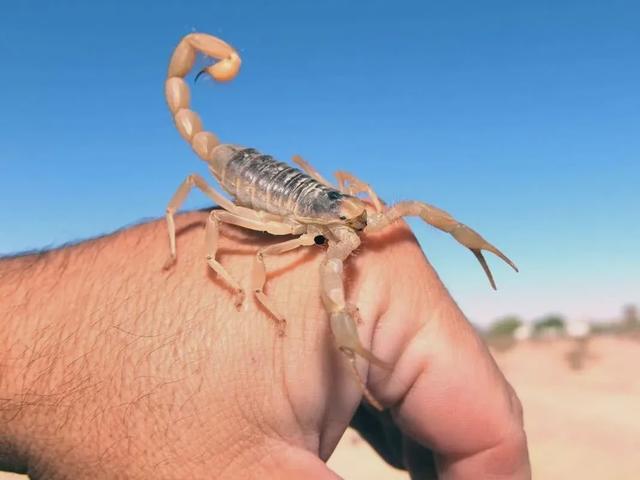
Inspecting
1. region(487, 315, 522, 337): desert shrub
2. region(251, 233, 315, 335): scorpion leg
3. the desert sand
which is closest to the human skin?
region(251, 233, 315, 335): scorpion leg

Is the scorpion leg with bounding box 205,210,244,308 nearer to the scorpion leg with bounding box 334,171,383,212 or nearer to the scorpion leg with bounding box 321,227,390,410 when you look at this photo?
the scorpion leg with bounding box 321,227,390,410

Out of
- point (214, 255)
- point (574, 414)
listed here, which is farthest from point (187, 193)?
point (574, 414)

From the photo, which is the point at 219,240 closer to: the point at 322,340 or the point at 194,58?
A: the point at 322,340

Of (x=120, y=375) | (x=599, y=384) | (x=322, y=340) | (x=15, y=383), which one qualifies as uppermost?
(x=599, y=384)

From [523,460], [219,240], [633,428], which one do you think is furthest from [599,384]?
[219,240]

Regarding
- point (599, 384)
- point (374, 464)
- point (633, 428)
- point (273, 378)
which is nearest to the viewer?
point (273, 378)

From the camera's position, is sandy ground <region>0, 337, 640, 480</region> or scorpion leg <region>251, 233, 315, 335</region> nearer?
scorpion leg <region>251, 233, 315, 335</region>

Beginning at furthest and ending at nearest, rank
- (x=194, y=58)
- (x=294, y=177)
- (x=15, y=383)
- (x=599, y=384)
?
(x=599, y=384), (x=194, y=58), (x=294, y=177), (x=15, y=383)

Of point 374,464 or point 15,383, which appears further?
point 374,464
